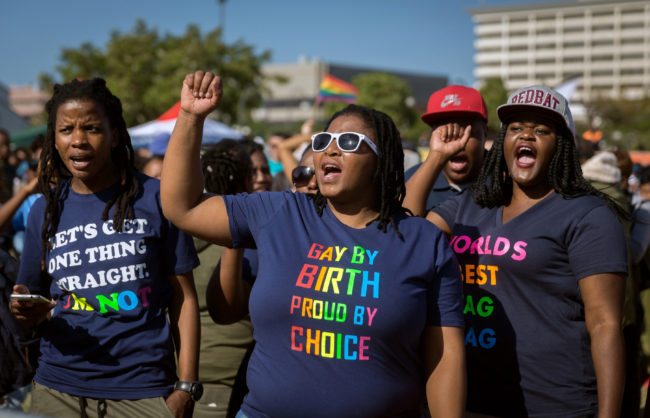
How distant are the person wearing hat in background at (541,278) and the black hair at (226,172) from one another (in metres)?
1.56

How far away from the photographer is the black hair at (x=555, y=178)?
3117mm

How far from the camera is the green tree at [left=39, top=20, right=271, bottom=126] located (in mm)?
34812

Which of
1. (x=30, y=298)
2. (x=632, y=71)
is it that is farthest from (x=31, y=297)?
(x=632, y=71)

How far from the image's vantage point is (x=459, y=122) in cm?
394

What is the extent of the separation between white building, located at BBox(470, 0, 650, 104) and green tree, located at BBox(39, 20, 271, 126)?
107612 mm

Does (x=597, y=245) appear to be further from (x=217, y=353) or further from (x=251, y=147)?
(x=251, y=147)

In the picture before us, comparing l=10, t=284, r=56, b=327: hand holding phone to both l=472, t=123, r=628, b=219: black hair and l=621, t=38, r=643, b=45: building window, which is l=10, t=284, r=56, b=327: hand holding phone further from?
l=621, t=38, r=643, b=45: building window

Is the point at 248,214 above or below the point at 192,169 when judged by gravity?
below

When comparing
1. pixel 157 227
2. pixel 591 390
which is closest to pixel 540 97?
pixel 591 390

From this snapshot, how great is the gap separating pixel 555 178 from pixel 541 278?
0.41 metres

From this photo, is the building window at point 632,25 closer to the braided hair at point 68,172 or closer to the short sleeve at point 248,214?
the braided hair at point 68,172

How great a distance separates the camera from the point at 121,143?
3494 mm

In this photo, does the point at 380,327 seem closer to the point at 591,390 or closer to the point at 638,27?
the point at 591,390

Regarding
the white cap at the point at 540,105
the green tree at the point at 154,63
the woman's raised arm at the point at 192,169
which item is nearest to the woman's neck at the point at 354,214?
the woman's raised arm at the point at 192,169
